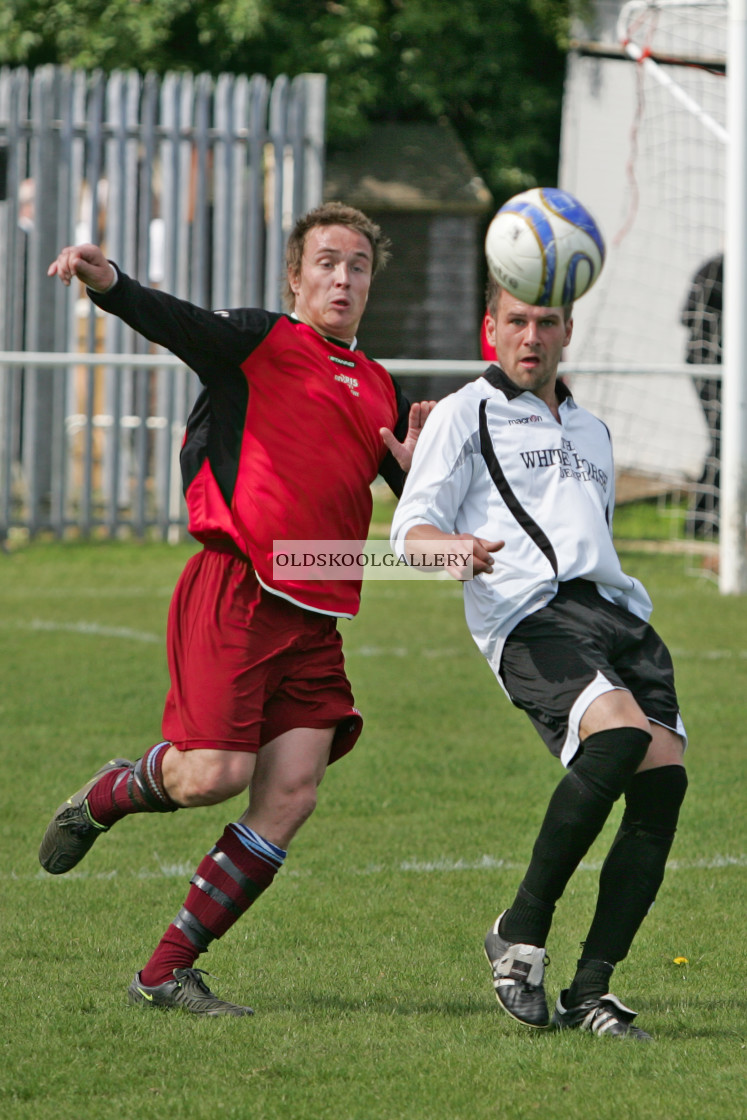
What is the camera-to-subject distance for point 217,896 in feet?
12.8

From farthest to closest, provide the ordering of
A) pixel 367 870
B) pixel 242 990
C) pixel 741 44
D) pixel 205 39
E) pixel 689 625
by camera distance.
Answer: pixel 205 39
pixel 741 44
pixel 689 625
pixel 367 870
pixel 242 990

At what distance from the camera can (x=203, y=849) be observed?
18.1 feet

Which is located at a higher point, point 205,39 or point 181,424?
point 205,39

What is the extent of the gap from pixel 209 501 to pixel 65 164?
10.8 m

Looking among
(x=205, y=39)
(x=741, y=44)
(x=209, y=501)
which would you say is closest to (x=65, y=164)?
(x=205, y=39)

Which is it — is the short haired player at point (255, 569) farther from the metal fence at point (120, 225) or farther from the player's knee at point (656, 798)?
the metal fence at point (120, 225)

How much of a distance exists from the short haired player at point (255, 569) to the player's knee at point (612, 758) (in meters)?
0.80

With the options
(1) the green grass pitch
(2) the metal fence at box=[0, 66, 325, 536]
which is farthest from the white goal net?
(1) the green grass pitch

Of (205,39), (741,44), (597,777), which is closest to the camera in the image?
(597,777)

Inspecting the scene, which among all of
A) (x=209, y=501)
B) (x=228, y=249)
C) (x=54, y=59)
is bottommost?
(x=209, y=501)

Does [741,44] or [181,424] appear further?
[181,424]

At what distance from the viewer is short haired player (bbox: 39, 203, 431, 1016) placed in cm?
391

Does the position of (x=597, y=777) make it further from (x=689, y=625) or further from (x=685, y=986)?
(x=689, y=625)

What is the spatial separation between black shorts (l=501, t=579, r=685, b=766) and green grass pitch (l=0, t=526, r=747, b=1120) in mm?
780
